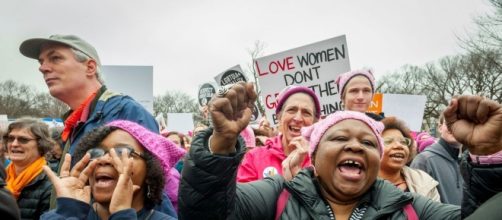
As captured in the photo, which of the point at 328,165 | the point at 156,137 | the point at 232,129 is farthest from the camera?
the point at 156,137

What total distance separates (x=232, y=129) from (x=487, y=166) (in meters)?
0.99

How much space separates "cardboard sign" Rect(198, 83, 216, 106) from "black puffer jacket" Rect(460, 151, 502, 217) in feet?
22.3

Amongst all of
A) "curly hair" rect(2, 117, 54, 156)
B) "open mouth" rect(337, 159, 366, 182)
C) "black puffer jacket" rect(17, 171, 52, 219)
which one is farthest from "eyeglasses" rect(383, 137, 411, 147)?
"curly hair" rect(2, 117, 54, 156)

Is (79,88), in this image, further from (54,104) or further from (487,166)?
(54,104)

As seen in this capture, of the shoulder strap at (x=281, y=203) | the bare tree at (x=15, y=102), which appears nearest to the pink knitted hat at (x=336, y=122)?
the shoulder strap at (x=281, y=203)

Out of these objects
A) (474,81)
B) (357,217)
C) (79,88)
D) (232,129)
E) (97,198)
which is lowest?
(357,217)

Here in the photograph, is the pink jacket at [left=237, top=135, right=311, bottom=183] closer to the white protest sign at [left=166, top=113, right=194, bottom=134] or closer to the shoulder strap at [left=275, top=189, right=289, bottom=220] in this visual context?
the shoulder strap at [left=275, top=189, right=289, bottom=220]

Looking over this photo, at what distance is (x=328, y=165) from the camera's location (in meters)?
2.31

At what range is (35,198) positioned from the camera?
13.2ft

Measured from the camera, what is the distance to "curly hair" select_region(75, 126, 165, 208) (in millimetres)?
2441

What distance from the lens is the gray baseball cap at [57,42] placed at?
3212 millimetres

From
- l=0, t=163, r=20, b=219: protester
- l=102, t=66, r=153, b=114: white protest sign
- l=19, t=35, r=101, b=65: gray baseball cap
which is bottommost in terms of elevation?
l=0, t=163, r=20, b=219: protester

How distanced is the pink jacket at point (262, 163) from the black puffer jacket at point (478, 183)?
1.33 m

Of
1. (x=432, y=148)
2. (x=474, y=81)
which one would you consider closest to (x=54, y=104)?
(x=474, y=81)
